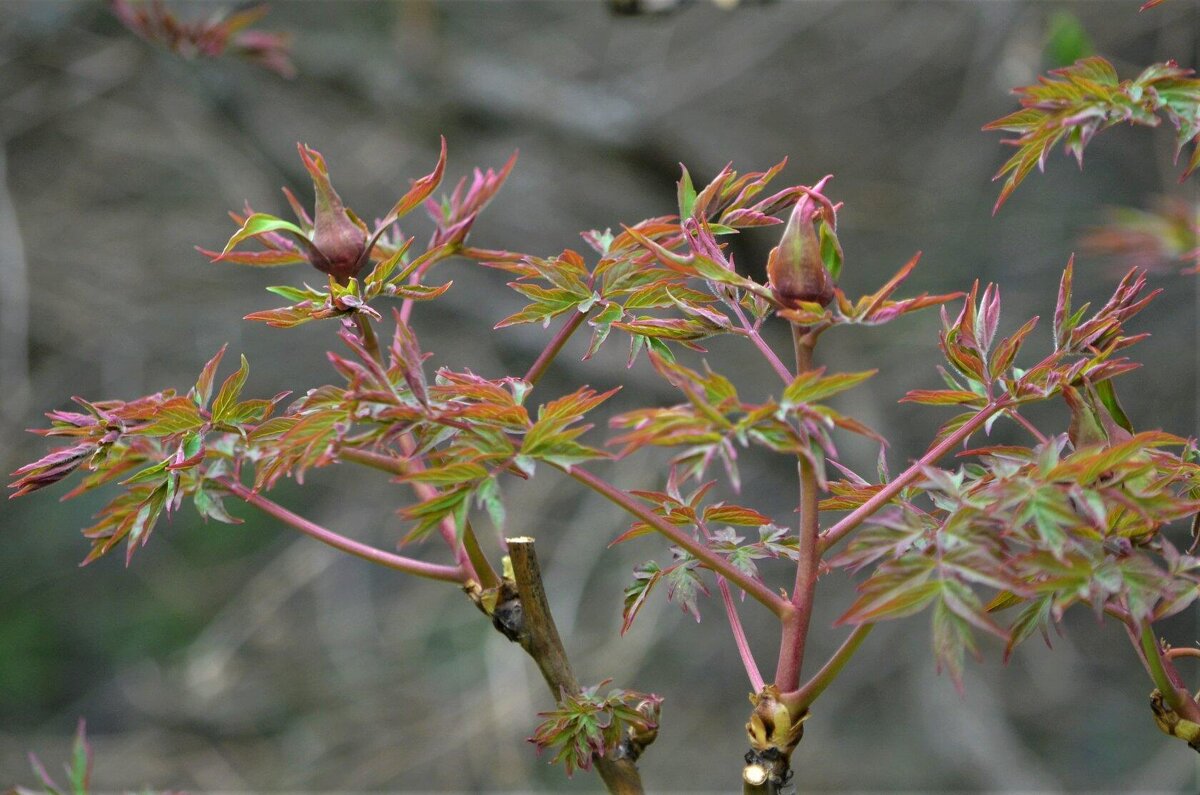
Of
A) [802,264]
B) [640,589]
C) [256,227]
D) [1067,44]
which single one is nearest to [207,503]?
[256,227]

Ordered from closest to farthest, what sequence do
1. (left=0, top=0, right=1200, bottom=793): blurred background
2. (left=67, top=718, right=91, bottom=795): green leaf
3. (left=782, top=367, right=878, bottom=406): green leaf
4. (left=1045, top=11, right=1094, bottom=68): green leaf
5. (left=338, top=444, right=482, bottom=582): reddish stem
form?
(left=782, top=367, right=878, bottom=406): green leaf → (left=338, top=444, right=482, bottom=582): reddish stem → (left=67, top=718, right=91, bottom=795): green leaf → (left=1045, top=11, right=1094, bottom=68): green leaf → (left=0, top=0, right=1200, bottom=793): blurred background

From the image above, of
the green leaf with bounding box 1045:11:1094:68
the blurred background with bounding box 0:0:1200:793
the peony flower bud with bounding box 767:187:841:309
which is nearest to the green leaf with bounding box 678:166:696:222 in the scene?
the peony flower bud with bounding box 767:187:841:309

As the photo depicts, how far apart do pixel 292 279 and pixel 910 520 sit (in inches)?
110

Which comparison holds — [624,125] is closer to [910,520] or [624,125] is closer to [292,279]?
[292,279]

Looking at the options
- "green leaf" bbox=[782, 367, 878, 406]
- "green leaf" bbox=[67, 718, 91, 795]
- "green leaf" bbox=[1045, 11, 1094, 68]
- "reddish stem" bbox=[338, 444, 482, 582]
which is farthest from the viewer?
"green leaf" bbox=[1045, 11, 1094, 68]

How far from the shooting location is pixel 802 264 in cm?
54

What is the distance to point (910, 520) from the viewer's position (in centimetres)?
52

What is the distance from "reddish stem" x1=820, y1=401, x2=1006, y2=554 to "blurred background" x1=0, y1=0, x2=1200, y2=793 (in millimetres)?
1934

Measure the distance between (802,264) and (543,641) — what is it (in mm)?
307

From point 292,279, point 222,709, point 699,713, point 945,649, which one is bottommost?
point 699,713

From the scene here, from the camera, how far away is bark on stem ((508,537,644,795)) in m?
0.67

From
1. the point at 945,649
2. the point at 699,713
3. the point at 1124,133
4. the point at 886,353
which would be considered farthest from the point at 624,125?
the point at 945,649

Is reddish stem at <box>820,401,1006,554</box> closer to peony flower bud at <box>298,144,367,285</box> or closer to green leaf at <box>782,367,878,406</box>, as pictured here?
green leaf at <box>782,367,878,406</box>

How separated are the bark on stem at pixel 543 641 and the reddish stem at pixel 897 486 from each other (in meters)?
0.20
